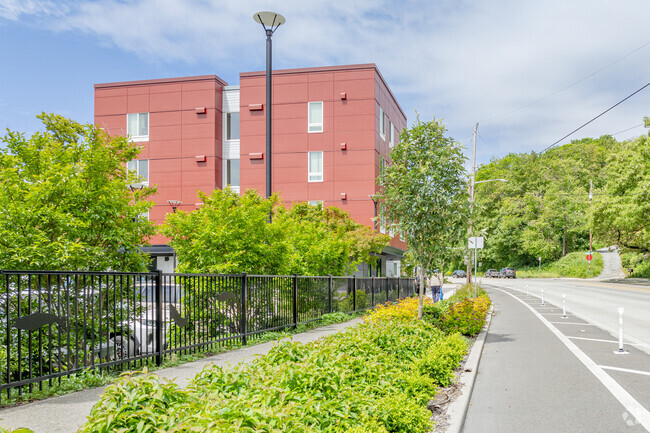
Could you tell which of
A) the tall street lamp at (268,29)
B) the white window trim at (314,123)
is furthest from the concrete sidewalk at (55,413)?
the white window trim at (314,123)

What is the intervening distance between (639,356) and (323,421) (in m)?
8.26

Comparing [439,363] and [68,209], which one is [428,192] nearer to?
[439,363]

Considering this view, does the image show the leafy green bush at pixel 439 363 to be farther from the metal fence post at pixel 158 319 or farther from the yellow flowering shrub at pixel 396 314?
the metal fence post at pixel 158 319

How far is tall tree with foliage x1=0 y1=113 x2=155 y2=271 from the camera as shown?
25.3ft

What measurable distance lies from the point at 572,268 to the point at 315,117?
48.5 meters

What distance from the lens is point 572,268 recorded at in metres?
67.9

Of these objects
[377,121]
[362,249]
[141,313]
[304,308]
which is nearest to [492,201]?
[377,121]

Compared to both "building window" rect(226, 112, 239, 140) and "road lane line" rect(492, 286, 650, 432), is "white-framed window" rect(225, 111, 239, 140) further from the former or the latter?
"road lane line" rect(492, 286, 650, 432)

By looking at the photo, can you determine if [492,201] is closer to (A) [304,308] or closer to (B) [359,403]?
(A) [304,308]

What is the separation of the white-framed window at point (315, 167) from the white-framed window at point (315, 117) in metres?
1.51

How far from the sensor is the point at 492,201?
89.7 meters

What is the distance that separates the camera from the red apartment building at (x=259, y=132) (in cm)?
3228

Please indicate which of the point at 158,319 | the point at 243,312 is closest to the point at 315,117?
the point at 243,312

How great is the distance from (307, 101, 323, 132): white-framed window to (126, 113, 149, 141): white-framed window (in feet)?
34.6
